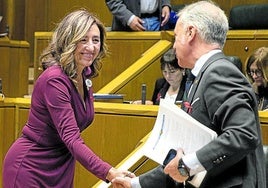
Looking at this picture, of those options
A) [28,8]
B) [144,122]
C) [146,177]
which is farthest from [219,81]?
[28,8]

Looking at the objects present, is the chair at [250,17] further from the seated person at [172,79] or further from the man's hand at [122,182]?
the man's hand at [122,182]

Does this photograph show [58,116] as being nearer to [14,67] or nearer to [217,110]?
[217,110]

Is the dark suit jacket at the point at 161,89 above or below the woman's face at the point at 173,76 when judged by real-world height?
below

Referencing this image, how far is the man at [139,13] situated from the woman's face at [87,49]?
253cm

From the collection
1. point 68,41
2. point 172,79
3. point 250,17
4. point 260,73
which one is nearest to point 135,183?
point 68,41

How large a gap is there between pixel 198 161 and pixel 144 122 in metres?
1.46

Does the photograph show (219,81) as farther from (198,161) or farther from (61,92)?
(61,92)

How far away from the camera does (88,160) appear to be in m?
2.12

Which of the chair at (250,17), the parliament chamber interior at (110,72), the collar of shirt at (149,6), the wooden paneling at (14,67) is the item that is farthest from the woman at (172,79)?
the wooden paneling at (14,67)

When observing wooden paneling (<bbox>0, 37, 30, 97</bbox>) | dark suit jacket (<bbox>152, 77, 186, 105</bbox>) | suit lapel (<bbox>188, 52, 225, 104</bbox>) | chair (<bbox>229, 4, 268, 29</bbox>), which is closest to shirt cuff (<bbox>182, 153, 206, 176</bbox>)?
suit lapel (<bbox>188, 52, 225, 104</bbox>)

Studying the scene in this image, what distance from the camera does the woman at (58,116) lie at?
2.15 meters

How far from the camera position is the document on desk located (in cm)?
168

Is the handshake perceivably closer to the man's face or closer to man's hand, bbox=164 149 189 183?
man's hand, bbox=164 149 189 183

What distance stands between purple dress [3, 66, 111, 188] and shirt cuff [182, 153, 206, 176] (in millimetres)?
538
